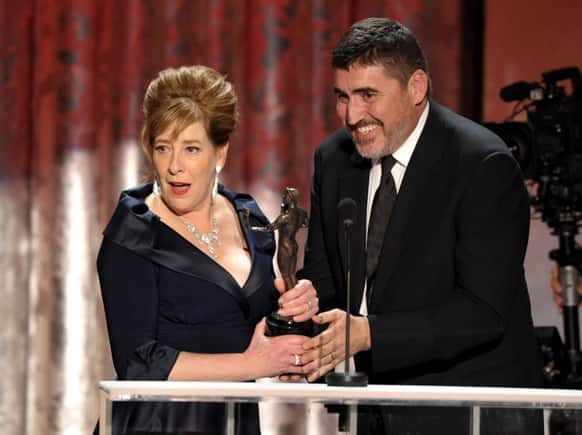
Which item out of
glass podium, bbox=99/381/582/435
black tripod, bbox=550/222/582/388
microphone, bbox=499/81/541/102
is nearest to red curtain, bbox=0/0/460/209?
microphone, bbox=499/81/541/102

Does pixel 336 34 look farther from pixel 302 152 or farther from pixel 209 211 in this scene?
pixel 209 211

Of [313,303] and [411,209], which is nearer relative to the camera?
[313,303]

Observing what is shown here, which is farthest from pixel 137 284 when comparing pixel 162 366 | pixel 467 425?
pixel 467 425

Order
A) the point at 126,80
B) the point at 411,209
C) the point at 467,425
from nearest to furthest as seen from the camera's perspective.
→ 1. the point at 467,425
2. the point at 411,209
3. the point at 126,80

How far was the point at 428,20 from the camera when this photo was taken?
396 centimetres

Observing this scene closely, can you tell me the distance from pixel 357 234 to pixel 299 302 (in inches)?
11.8

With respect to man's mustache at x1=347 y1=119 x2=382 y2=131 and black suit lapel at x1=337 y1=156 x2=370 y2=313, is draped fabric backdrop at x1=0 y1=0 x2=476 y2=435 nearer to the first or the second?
black suit lapel at x1=337 y1=156 x2=370 y2=313

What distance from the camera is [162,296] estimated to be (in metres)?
2.17

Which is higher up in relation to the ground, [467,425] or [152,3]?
[152,3]

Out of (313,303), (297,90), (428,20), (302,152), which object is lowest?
(313,303)

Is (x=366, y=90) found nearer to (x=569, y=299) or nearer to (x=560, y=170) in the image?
(x=560, y=170)

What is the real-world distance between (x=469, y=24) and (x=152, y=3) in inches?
Answer: 51.6

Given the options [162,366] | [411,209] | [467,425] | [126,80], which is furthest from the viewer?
[126,80]

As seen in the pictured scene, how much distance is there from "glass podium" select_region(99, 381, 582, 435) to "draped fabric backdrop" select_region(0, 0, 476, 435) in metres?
2.36
